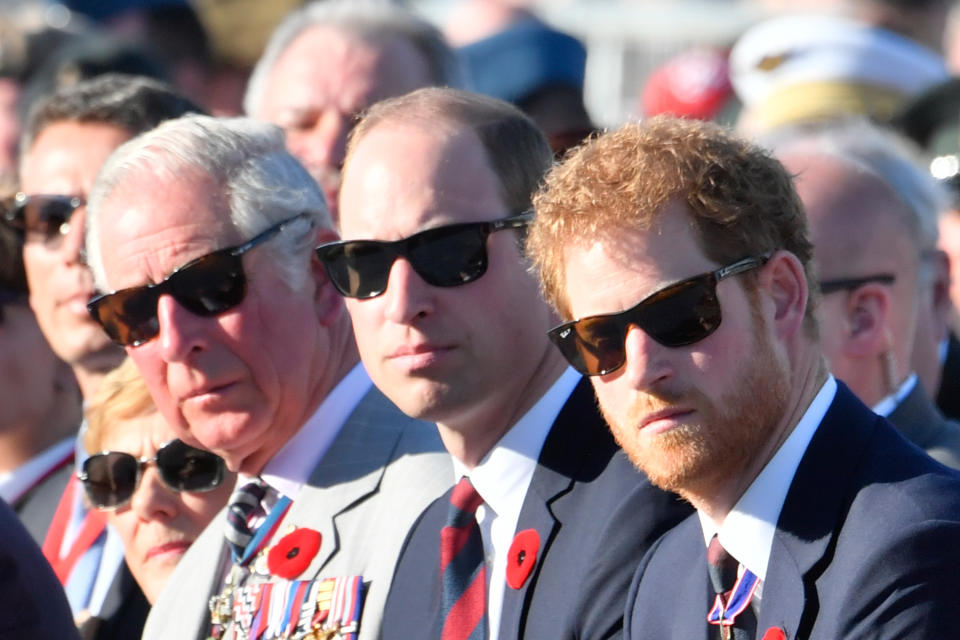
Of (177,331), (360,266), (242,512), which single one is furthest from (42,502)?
(360,266)

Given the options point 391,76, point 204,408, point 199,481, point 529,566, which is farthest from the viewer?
point 391,76

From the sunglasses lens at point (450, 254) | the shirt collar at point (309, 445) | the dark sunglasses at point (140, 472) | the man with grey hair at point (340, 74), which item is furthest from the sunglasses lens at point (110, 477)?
the sunglasses lens at point (450, 254)

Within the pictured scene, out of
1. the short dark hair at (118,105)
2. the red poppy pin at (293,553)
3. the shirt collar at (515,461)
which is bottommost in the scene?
the red poppy pin at (293,553)

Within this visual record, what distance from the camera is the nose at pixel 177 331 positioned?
4.16 meters

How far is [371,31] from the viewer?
5629 mm

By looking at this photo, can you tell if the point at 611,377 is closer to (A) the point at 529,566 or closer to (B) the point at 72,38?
(A) the point at 529,566

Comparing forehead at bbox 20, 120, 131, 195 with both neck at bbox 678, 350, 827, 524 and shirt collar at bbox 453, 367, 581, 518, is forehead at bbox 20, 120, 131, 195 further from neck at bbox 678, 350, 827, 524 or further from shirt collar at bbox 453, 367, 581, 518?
neck at bbox 678, 350, 827, 524

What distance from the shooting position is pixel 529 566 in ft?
11.3

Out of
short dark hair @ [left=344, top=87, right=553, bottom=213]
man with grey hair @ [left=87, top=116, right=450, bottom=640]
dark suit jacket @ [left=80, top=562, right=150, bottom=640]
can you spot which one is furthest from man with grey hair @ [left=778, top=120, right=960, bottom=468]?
dark suit jacket @ [left=80, top=562, right=150, bottom=640]

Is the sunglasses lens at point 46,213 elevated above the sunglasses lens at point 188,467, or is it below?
above

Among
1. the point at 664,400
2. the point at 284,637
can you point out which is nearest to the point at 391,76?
the point at 284,637

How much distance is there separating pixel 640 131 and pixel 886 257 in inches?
59.7

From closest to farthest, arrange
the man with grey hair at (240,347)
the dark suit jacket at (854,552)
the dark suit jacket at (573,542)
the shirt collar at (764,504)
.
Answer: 1. the dark suit jacket at (854,552)
2. the shirt collar at (764,504)
3. the dark suit jacket at (573,542)
4. the man with grey hair at (240,347)

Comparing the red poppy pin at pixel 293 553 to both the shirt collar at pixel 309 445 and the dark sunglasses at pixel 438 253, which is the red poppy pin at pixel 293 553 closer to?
the shirt collar at pixel 309 445
